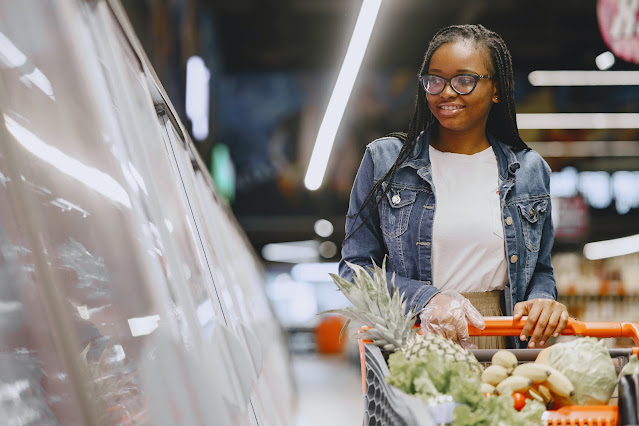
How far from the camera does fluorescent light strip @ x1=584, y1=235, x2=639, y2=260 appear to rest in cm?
1087

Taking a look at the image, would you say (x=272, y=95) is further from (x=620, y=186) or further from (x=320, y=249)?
(x=320, y=249)

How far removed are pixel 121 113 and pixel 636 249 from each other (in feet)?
36.1

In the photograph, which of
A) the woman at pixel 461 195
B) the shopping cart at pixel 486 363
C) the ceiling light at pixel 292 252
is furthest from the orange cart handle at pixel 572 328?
the ceiling light at pixel 292 252

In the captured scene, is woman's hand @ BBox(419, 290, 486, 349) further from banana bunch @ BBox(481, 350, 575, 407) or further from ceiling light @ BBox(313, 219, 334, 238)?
ceiling light @ BBox(313, 219, 334, 238)

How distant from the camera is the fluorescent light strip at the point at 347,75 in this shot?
472cm

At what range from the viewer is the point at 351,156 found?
1162 cm

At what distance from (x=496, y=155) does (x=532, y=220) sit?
0.25 meters

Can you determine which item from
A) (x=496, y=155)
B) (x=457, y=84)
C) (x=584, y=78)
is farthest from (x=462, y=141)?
(x=584, y=78)

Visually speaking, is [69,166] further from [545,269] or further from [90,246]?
[545,269]

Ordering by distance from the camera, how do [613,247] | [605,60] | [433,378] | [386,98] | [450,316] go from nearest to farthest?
[433,378]
[450,316]
[605,60]
[386,98]
[613,247]

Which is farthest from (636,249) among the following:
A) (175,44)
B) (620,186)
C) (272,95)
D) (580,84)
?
(175,44)

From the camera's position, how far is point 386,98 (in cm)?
1014

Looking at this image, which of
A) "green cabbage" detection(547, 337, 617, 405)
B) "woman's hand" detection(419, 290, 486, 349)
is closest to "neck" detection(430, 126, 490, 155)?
"woman's hand" detection(419, 290, 486, 349)

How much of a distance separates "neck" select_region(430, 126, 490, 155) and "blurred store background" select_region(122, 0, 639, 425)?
460 cm
